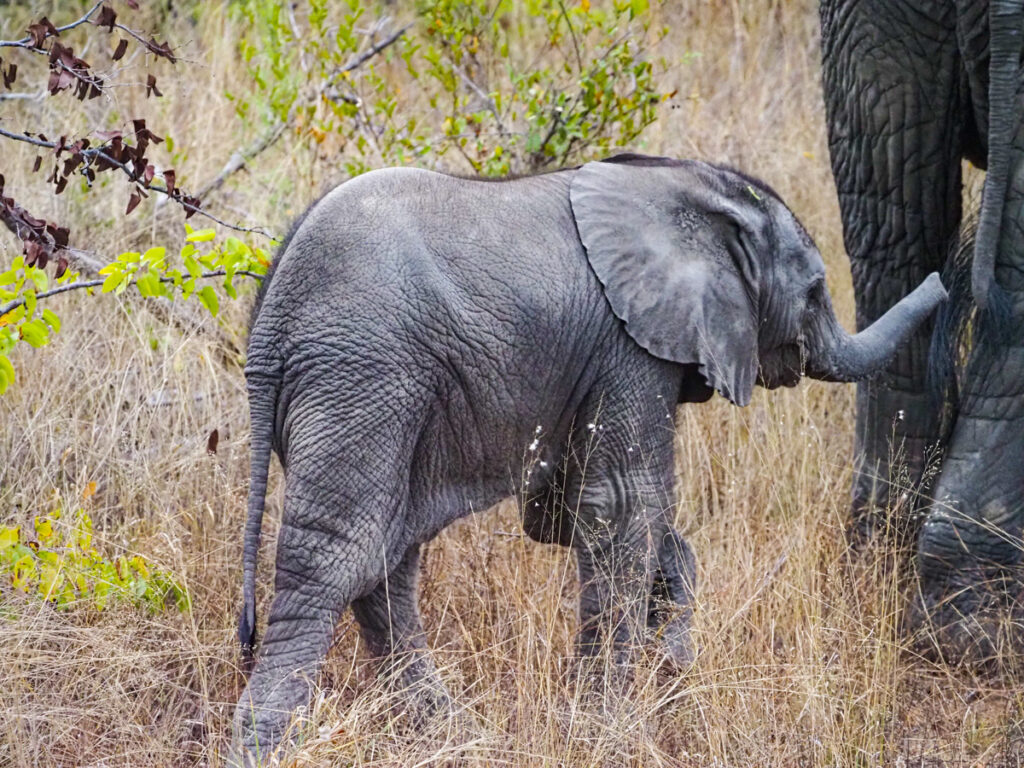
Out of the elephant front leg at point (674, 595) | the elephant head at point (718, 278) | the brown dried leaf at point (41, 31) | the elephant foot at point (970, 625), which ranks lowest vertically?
the elephant foot at point (970, 625)

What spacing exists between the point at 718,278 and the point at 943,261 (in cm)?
109

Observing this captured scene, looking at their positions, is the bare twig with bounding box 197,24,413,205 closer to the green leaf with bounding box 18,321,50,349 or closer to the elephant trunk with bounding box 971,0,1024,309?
the green leaf with bounding box 18,321,50,349

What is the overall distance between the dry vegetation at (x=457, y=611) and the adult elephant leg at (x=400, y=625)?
7cm

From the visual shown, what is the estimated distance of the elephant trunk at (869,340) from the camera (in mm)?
4176

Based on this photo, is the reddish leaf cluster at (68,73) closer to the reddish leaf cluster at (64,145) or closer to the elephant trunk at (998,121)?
the reddish leaf cluster at (64,145)

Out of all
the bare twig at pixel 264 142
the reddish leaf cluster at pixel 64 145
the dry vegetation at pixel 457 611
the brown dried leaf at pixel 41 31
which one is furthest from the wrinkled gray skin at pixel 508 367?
the bare twig at pixel 264 142

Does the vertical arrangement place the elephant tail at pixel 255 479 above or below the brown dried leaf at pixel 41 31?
below

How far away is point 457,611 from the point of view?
420 centimetres

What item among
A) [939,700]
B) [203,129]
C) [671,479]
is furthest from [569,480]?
[203,129]

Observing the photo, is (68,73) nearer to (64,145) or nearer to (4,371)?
(64,145)

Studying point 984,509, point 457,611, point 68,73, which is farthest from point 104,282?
point 984,509

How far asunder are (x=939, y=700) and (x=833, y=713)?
780 mm

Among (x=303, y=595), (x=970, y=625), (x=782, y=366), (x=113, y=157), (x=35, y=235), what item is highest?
(x=113, y=157)

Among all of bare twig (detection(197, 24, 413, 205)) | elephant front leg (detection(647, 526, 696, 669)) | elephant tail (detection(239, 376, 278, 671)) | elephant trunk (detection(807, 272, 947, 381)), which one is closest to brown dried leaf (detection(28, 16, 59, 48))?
elephant tail (detection(239, 376, 278, 671))
